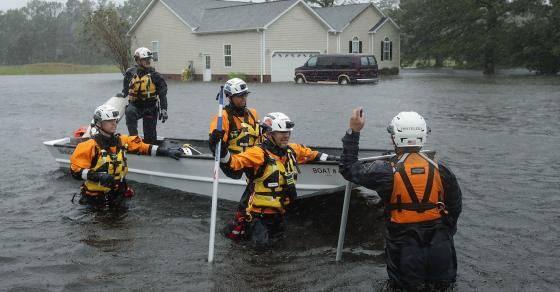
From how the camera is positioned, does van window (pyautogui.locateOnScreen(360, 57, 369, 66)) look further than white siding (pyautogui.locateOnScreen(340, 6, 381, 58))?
No

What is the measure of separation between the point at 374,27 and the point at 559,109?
89.0ft

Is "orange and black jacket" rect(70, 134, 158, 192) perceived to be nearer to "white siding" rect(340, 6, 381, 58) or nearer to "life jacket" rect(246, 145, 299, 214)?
"life jacket" rect(246, 145, 299, 214)

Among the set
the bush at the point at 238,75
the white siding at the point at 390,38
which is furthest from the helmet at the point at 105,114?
the white siding at the point at 390,38

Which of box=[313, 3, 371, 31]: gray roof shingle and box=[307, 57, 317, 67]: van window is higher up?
box=[313, 3, 371, 31]: gray roof shingle

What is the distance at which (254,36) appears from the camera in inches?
1521

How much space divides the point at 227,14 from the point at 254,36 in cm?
517

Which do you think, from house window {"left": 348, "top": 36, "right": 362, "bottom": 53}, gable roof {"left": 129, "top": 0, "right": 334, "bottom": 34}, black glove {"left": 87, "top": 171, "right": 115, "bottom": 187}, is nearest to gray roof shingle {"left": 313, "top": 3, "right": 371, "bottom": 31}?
house window {"left": 348, "top": 36, "right": 362, "bottom": 53}

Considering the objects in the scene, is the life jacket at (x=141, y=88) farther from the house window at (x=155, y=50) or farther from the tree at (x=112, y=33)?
the tree at (x=112, y=33)

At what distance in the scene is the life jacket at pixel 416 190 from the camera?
4.72m

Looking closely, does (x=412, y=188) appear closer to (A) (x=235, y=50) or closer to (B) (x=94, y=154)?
(B) (x=94, y=154)

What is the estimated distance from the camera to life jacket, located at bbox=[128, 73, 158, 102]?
1038 centimetres

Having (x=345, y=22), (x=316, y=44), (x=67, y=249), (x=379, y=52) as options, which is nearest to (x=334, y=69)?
(x=316, y=44)

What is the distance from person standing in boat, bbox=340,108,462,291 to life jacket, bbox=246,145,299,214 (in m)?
1.92

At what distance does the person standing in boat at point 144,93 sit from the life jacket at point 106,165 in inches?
79.5
